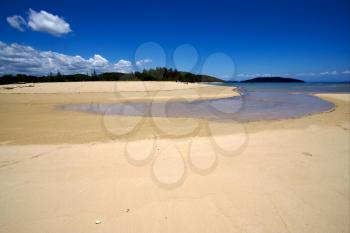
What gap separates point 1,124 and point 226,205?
35.1 ft

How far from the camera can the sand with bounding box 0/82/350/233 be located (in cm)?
275

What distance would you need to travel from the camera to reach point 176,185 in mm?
3625

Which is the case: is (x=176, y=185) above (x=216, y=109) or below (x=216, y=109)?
below

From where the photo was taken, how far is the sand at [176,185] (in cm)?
275

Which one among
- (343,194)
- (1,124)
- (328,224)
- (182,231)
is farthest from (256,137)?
(1,124)

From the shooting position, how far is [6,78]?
63812 millimetres

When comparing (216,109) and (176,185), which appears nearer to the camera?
(176,185)

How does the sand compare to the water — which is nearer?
the sand

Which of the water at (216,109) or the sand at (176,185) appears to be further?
the water at (216,109)

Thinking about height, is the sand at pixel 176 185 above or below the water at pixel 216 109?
below

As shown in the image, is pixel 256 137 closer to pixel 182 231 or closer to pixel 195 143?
pixel 195 143

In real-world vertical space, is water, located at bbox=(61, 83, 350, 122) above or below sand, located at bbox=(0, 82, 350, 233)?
above

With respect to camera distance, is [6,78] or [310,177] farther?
[6,78]

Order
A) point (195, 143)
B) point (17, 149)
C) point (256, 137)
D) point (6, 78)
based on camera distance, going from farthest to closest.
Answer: point (6, 78) → point (256, 137) → point (195, 143) → point (17, 149)
